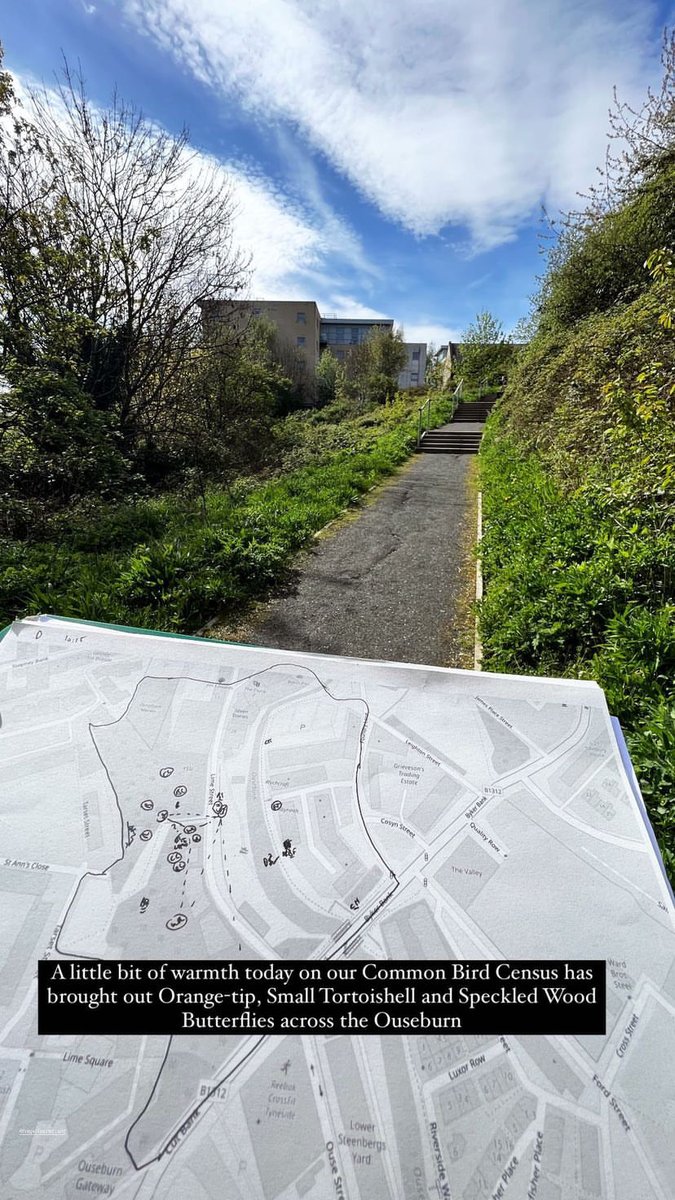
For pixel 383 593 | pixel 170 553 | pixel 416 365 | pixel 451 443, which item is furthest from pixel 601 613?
pixel 416 365

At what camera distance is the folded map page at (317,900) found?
2.66ft

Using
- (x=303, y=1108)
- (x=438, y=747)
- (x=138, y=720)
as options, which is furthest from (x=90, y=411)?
(x=303, y=1108)

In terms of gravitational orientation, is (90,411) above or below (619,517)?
above

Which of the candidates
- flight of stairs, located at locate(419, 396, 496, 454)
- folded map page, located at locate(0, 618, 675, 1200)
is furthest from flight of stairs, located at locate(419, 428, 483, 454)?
folded map page, located at locate(0, 618, 675, 1200)

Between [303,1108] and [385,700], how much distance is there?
884mm

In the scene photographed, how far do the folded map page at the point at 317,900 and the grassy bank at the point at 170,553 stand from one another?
3.07 m

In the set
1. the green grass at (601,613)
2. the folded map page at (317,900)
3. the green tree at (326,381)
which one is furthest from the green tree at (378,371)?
the folded map page at (317,900)

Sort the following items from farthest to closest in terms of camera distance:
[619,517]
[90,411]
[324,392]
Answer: [324,392] → [90,411] → [619,517]

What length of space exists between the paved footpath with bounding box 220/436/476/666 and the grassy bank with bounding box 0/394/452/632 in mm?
419

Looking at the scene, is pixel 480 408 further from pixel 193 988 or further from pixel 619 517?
pixel 193 988

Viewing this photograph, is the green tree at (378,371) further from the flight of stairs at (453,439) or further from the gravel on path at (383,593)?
the gravel on path at (383,593)

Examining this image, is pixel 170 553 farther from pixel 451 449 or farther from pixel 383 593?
pixel 451 449

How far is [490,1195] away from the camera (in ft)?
2.55

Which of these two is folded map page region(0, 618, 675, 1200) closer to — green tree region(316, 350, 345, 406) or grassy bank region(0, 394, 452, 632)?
grassy bank region(0, 394, 452, 632)
